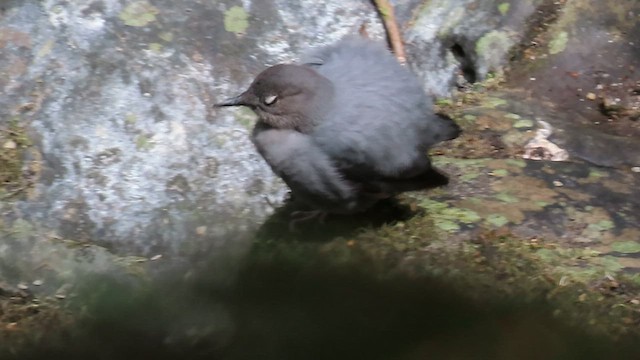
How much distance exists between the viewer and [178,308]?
2.19 m

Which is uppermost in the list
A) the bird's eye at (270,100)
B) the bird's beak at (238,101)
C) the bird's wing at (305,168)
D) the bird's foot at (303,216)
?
the bird's eye at (270,100)

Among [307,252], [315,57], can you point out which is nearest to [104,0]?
[315,57]

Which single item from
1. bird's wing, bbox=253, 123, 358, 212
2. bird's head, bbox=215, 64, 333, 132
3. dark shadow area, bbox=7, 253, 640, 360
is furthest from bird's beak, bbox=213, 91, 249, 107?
dark shadow area, bbox=7, 253, 640, 360

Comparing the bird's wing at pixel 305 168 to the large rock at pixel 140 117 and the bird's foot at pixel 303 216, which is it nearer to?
the bird's foot at pixel 303 216

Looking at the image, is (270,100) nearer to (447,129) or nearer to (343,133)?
(343,133)

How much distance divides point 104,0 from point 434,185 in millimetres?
1363

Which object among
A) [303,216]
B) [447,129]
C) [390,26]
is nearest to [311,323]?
[303,216]

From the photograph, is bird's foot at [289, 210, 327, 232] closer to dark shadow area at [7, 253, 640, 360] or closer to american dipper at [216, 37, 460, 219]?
american dipper at [216, 37, 460, 219]

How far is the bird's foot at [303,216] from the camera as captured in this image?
8.67ft

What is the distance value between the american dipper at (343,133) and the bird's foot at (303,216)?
0.07 feet

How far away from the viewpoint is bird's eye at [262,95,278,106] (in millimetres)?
2646

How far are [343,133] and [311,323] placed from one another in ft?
2.57

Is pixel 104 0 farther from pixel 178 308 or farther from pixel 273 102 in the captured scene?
pixel 178 308

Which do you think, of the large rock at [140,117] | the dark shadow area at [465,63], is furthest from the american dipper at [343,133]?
the dark shadow area at [465,63]
